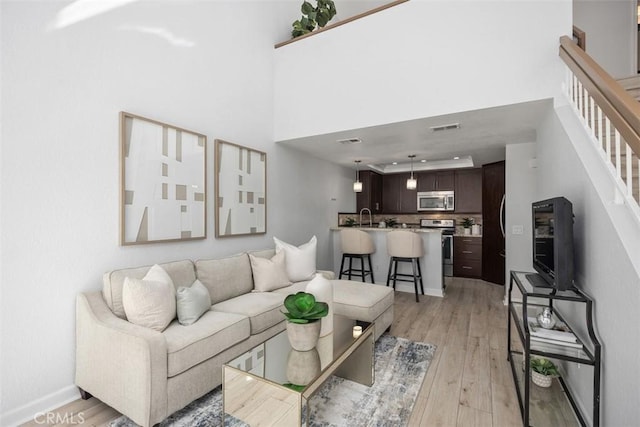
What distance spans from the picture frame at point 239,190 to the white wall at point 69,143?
134mm

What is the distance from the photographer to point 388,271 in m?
4.84

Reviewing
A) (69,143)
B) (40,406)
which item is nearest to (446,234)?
(69,143)

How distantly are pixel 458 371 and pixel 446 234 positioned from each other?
4104 millimetres

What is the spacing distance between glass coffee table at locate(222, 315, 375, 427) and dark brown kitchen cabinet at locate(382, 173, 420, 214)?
5.30 metres

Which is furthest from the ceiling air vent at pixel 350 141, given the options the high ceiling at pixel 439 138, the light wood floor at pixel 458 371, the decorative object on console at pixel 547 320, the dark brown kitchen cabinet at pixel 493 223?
the dark brown kitchen cabinet at pixel 493 223

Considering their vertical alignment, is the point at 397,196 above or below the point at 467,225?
above

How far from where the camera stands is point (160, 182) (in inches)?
99.1

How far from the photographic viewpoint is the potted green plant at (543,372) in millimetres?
2010

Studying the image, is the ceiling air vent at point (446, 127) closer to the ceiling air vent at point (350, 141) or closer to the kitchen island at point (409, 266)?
the ceiling air vent at point (350, 141)

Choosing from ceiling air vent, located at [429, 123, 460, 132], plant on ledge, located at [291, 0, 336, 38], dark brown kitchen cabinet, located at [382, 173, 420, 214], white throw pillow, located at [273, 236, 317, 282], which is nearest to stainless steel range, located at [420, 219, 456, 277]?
dark brown kitchen cabinet, located at [382, 173, 420, 214]

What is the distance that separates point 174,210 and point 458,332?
3.11 m

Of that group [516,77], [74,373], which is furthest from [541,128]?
[74,373]

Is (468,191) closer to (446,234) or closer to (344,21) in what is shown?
(446,234)

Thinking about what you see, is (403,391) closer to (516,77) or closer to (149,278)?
(149,278)
